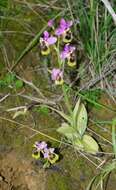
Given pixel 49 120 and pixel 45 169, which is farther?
pixel 49 120

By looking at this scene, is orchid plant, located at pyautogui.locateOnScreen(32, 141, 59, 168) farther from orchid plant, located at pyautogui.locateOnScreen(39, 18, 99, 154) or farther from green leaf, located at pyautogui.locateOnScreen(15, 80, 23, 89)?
green leaf, located at pyautogui.locateOnScreen(15, 80, 23, 89)

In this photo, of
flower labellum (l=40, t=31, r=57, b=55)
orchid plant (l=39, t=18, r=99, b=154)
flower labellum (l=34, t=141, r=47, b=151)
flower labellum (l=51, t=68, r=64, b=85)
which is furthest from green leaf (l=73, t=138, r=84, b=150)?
flower labellum (l=40, t=31, r=57, b=55)

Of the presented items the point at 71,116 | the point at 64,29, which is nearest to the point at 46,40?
the point at 64,29

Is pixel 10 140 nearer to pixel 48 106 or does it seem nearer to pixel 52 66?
pixel 48 106

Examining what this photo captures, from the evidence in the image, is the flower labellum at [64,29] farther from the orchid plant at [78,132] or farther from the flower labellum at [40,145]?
the flower labellum at [40,145]

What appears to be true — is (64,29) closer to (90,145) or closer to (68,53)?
(68,53)

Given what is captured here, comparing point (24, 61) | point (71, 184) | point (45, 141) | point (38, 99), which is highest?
point (24, 61)

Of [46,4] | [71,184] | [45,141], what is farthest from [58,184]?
[46,4]
